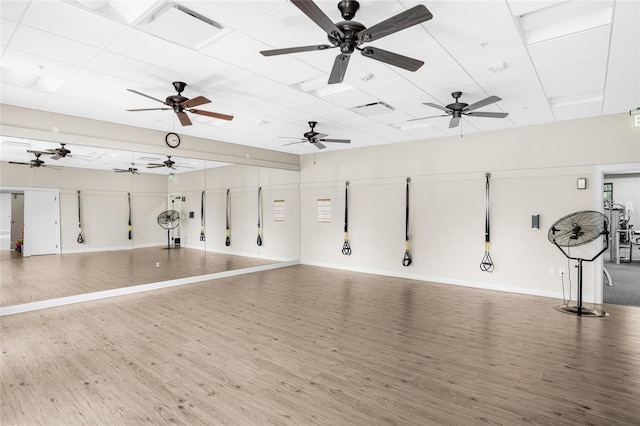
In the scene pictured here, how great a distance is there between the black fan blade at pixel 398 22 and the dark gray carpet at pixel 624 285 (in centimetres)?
614

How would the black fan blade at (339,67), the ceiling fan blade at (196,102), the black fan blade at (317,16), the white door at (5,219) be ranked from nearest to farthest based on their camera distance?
the black fan blade at (317,16)
the black fan blade at (339,67)
the ceiling fan blade at (196,102)
the white door at (5,219)

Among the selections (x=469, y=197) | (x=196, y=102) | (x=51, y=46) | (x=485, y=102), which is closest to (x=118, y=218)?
(x=196, y=102)

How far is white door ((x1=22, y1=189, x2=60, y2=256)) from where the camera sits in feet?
17.3

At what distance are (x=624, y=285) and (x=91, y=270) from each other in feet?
34.2

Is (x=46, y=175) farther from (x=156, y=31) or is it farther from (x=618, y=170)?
(x=618, y=170)

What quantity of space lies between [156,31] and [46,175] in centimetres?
393

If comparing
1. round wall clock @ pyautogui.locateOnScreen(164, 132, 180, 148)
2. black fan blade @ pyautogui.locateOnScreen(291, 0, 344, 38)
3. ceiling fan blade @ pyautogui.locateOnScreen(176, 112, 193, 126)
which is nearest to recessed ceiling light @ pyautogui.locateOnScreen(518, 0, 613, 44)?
black fan blade @ pyautogui.locateOnScreen(291, 0, 344, 38)

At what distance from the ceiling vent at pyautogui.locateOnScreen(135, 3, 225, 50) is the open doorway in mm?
6235

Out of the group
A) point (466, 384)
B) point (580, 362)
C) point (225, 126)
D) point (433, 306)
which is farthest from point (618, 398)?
point (225, 126)

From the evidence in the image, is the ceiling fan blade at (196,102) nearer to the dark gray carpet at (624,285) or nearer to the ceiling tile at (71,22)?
the ceiling tile at (71,22)

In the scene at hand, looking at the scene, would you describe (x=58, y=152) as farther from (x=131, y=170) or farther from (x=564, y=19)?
(x=564, y=19)

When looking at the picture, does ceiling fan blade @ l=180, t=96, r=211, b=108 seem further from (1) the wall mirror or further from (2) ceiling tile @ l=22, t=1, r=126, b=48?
(1) the wall mirror

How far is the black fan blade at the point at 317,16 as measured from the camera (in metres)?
2.18

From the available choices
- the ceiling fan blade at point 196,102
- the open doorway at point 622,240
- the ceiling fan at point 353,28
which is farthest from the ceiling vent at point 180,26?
the open doorway at point 622,240
